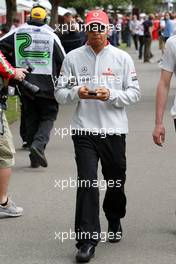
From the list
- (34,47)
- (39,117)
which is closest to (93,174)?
(34,47)

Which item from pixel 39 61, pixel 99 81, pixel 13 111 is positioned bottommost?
pixel 13 111

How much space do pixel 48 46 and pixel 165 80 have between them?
347 cm

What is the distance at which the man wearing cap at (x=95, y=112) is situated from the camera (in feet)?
19.5

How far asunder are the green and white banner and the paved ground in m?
1.30

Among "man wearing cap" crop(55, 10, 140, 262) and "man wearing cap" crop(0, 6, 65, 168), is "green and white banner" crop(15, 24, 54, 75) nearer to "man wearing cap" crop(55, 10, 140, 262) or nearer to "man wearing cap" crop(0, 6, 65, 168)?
"man wearing cap" crop(0, 6, 65, 168)

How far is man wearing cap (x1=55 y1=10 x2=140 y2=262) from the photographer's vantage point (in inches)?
234

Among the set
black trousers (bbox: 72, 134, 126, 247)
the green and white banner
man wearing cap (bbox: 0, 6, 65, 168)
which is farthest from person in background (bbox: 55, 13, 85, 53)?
black trousers (bbox: 72, 134, 126, 247)

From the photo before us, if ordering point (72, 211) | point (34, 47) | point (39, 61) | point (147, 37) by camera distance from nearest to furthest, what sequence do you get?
point (72, 211), point (34, 47), point (39, 61), point (147, 37)

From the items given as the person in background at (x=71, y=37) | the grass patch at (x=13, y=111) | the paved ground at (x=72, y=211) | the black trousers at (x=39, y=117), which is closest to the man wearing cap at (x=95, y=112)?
the paved ground at (x=72, y=211)

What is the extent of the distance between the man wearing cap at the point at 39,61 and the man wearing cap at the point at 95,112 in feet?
11.3

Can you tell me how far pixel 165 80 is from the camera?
6.29 meters

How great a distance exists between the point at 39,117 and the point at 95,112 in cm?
399

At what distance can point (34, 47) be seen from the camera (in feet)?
31.4

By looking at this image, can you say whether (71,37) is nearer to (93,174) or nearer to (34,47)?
(34,47)
